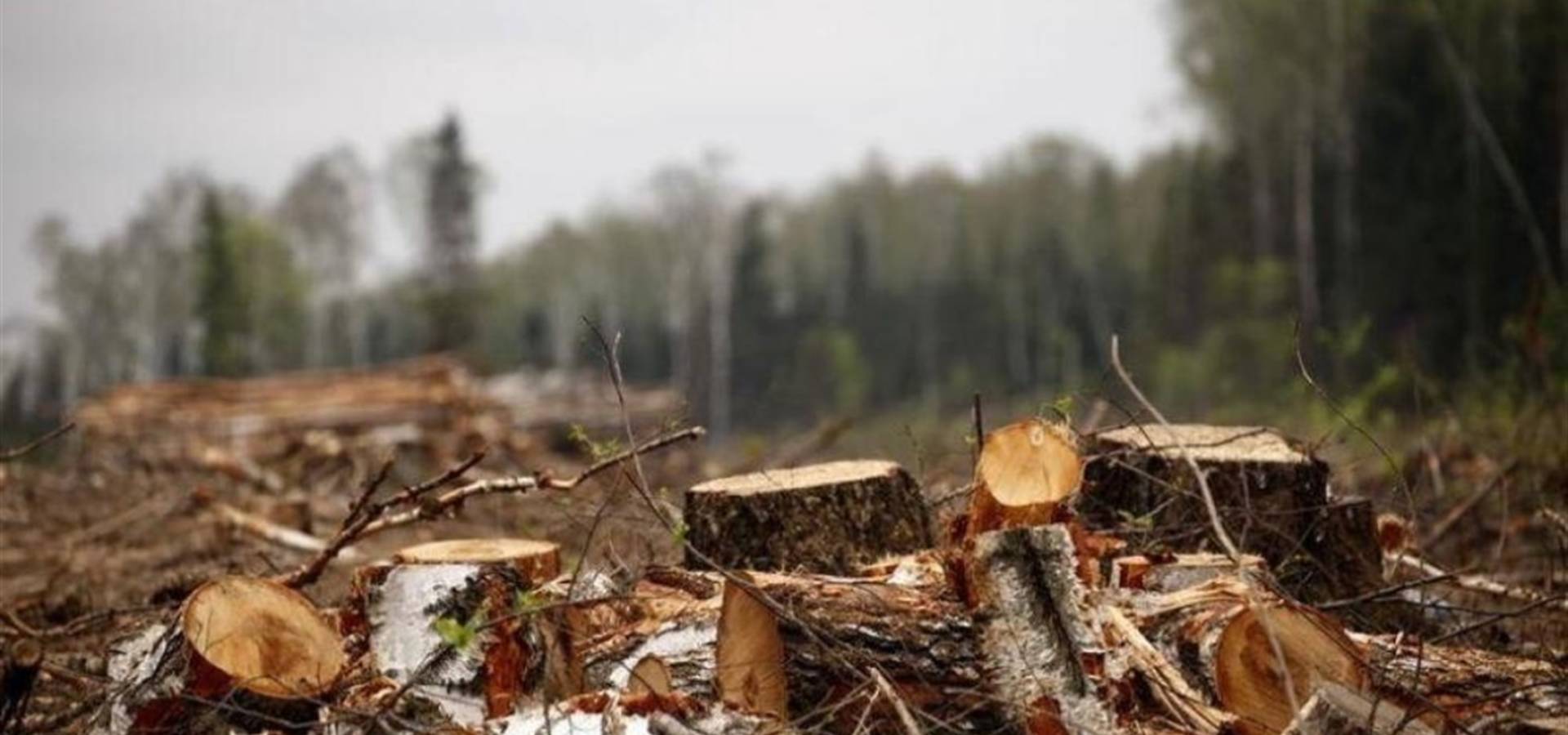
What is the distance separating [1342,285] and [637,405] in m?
12.6

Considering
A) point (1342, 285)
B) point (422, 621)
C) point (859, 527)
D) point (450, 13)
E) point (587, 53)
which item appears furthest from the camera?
point (587, 53)

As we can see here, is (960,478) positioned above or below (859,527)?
below

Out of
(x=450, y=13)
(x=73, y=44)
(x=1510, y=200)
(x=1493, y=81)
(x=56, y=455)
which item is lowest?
(x=56, y=455)

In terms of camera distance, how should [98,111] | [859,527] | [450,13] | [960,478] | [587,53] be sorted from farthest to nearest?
[587,53] < [450,13] < [98,111] < [960,478] < [859,527]

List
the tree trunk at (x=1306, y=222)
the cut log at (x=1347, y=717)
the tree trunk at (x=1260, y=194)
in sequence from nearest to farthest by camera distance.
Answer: the cut log at (x=1347, y=717)
the tree trunk at (x=1306, y=222)
the tree trunk at (x=1260, y=194)

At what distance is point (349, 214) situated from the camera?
4525 centimetres

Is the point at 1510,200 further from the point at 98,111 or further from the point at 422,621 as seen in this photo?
the point at 98,111

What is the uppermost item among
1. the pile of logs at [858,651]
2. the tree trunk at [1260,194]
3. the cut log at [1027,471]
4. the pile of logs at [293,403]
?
the tree trunk at [1260,194]

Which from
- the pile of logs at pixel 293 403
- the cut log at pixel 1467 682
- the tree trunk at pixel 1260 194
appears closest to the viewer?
the cut log at pixel 1467 682

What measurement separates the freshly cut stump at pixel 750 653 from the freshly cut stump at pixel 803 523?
0.64 metres

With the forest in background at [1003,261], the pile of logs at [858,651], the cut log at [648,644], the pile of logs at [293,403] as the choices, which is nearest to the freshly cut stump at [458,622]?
the pile of logs at [858,651]

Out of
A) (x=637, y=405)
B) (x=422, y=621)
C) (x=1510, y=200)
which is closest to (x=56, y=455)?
(x=637, y=405)

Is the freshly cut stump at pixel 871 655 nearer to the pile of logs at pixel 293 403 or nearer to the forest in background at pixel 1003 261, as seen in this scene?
the forest in background at pixel 1003 261

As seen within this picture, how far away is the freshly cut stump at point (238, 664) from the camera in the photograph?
10.1 ft
